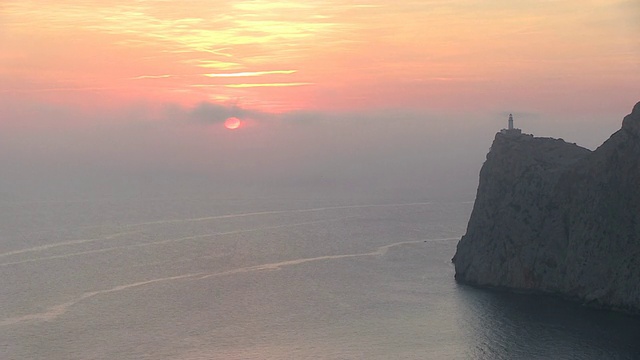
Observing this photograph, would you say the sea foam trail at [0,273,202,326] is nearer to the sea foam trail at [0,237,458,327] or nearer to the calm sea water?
the sea foam trail at [0,237,458,327]

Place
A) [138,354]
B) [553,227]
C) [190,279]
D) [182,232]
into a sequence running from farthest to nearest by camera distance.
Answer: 1. [182,232]
2. [190,279]
3. [553,227]
4. [138,354]


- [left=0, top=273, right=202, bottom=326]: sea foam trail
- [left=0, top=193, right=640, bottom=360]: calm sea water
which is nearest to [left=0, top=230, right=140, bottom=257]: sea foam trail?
[left=0, top=193, right=640, bottom=360]: calm sea water

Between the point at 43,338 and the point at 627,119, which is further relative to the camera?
the point at 627,119

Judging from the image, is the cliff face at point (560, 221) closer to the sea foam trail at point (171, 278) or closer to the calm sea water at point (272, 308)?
the calm sea water at point (272, 308)

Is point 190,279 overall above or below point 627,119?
below

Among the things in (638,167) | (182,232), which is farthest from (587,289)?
(182,232)

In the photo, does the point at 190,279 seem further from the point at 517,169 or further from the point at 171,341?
the point at 517,169

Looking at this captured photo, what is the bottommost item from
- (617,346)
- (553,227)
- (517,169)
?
(617,346)
